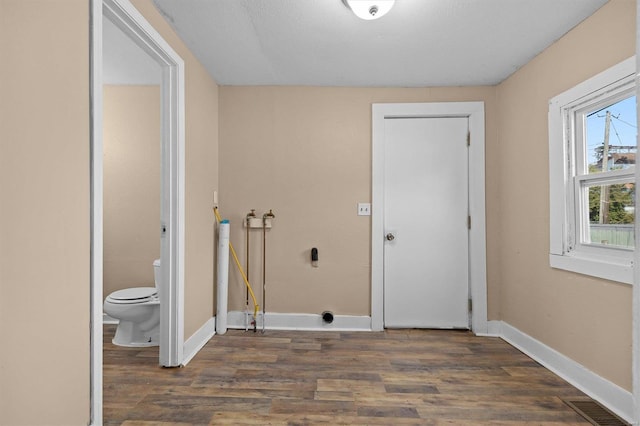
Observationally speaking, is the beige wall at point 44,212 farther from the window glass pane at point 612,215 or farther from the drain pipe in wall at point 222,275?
the window glass pane at point 612,215

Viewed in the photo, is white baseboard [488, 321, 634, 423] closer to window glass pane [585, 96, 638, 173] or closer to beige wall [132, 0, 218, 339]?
window glass pane [585, 96, 638, 173]

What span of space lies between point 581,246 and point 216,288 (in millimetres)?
2916

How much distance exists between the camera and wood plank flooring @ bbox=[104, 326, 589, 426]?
1.79 metres

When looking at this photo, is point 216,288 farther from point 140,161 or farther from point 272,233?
point 140,161

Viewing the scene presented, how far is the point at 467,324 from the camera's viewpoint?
3.17 m

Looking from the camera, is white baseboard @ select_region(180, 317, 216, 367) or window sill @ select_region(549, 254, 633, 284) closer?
window sill @ select_region(549, 254, 633, 284)

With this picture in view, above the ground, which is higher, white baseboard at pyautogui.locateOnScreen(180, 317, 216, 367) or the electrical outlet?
the electrical outlet

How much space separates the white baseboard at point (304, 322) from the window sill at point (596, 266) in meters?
1.63

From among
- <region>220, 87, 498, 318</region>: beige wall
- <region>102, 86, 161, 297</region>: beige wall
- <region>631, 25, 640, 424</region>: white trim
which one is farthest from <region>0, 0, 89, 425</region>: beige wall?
<region>102, 86, 161, 297</region>: beige wall

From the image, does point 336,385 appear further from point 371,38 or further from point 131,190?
point 131,190

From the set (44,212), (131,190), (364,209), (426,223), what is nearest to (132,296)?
(131,190)

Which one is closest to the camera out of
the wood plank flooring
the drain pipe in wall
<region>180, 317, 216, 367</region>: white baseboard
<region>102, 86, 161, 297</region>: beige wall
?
the wood plank flooring

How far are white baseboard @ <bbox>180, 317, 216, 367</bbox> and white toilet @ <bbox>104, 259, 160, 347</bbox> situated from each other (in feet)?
1.26

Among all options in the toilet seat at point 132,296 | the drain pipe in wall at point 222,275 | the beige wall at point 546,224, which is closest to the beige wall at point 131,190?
the toilet seat at point 132,296
